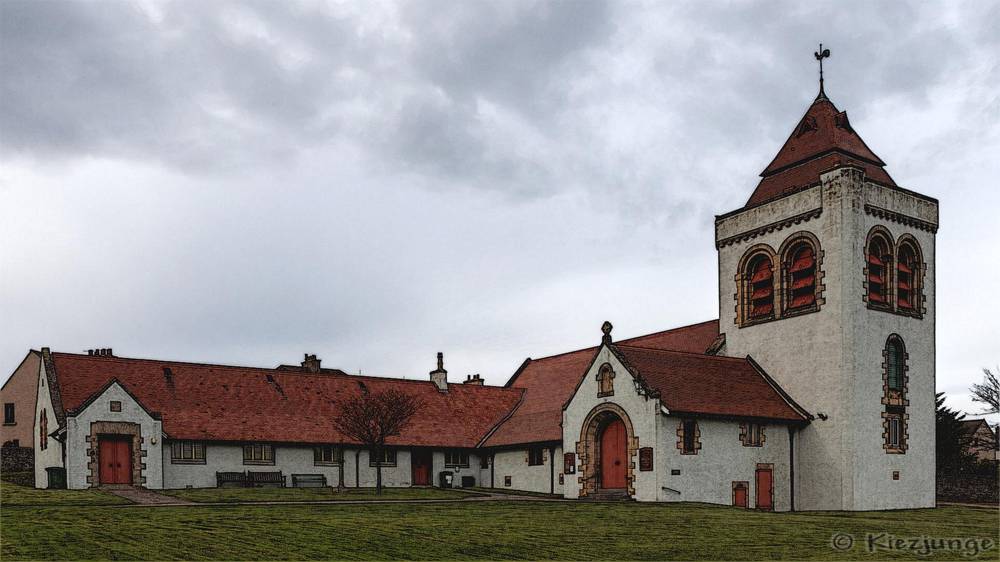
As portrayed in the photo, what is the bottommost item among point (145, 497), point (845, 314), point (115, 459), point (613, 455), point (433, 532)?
point (145, 497)

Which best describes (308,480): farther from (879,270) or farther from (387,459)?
(879,270)

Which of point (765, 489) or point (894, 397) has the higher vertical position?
point (894, 397)

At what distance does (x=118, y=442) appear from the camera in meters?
42.3

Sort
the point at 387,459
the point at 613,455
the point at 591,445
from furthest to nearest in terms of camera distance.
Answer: the point at 387,459, the point at 591,445, the point at 613,455

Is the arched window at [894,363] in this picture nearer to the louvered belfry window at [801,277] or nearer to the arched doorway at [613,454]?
the louvered belfry window at [801,277]

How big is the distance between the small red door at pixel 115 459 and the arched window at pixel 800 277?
27.0 m

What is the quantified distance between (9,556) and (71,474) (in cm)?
2477

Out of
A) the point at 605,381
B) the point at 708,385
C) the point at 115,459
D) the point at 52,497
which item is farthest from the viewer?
the point at 115,459

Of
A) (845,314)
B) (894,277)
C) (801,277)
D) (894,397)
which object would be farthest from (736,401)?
(894,277)

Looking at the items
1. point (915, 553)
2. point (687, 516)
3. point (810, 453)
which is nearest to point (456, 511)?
point (687, 516)

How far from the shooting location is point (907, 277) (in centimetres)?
4416

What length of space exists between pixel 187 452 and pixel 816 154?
28873 millimetres

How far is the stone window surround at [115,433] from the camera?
41.3 meters

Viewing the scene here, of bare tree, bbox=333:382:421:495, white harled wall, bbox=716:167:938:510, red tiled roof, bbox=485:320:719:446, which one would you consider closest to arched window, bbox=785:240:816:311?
white harled wall, bbox=716:167:938:510
